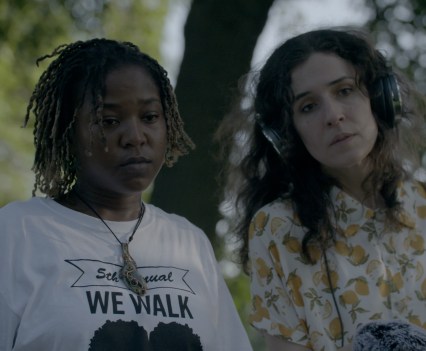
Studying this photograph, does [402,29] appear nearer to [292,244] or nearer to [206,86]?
[206,86]

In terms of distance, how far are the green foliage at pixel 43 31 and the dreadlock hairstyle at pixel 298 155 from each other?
10.5 feet

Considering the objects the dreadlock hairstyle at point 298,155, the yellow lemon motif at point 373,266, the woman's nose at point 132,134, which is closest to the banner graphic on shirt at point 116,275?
the woman's nose at point 132,134

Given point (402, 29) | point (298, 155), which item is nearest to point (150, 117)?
Result: point (298, 155)

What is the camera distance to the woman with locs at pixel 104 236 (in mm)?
2824

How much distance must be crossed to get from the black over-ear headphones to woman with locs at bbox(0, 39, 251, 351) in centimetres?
49

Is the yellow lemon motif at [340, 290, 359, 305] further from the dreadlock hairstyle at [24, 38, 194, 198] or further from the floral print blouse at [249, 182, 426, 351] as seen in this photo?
the dreadlock hairstyle at [24, 38, 194, 198]

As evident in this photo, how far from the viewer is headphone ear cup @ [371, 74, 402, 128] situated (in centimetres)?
362

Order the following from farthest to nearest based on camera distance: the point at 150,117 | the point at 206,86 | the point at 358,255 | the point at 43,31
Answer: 1. the point at 43,31
2. the point at 206,86
3. the point at 358,255
4. the point at 150,117

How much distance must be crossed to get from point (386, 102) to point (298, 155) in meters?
0.38

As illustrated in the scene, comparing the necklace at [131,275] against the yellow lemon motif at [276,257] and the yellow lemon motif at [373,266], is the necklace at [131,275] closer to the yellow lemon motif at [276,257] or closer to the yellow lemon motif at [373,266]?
the yellow lemon motif at [276,257]

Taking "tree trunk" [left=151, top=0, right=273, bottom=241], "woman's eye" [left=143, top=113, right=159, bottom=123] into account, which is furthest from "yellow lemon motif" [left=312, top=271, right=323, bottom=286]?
"tree trunk" [left=151, top=0, right=273, bottom=241]

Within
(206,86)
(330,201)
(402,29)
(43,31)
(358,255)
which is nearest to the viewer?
(358,255)

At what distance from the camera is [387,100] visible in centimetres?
362

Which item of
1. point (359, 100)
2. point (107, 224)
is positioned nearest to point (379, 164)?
point (359, 100)
